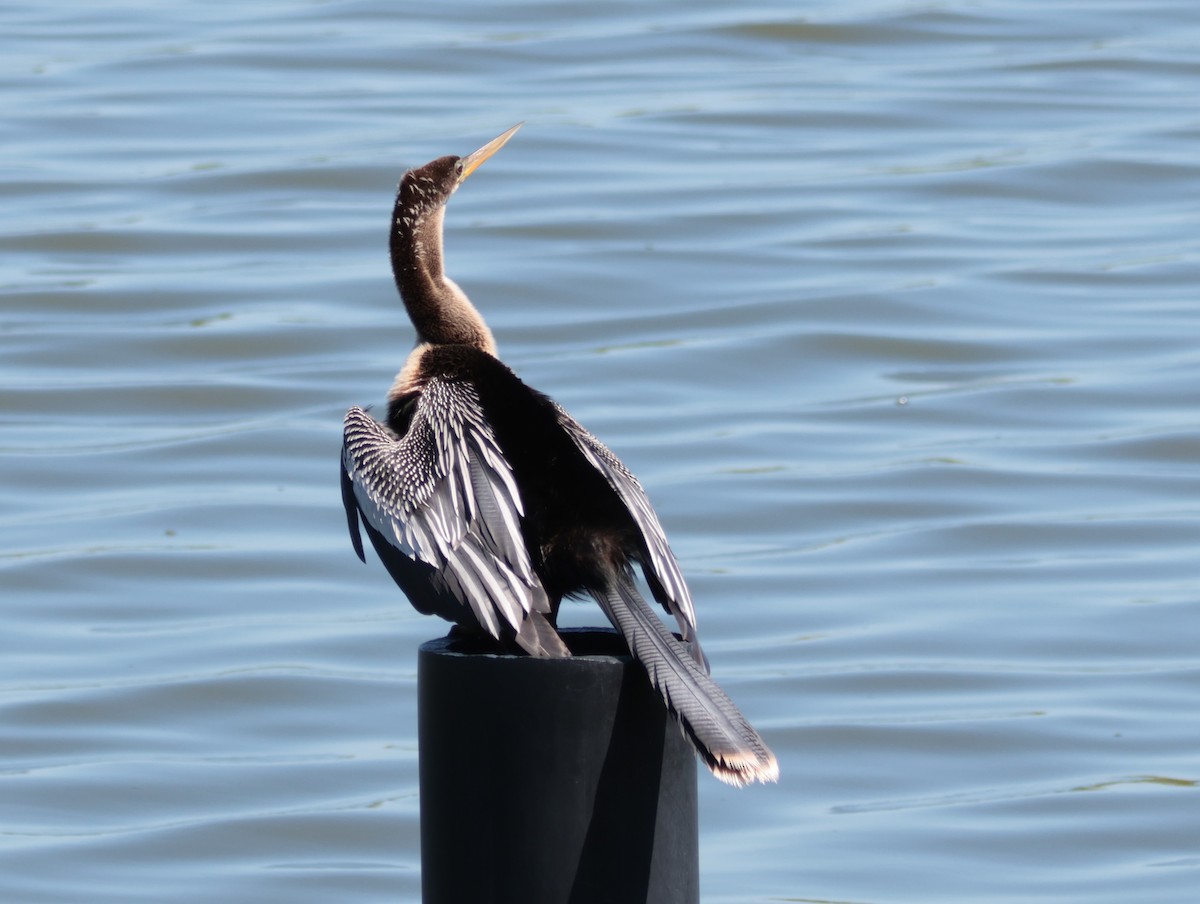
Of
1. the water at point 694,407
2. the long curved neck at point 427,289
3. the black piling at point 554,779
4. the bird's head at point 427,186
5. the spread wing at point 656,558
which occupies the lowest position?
the water at point 694,407

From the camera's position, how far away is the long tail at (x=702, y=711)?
3.03 m

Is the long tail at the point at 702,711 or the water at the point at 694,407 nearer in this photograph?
the long tail at the point at 702,711

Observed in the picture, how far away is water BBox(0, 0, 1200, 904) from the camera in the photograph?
20.9ft

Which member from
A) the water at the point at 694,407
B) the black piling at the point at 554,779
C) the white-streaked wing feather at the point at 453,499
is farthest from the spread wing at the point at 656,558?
the water at the point at 694,407

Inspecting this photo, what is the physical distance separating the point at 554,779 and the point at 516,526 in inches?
20.8

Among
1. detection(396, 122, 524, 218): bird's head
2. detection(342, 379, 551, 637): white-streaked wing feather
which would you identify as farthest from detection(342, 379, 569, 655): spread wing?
detection(396, 122, 524, 218): bird's head

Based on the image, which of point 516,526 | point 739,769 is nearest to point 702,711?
point 739,769

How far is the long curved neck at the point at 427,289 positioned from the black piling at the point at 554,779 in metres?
1.13

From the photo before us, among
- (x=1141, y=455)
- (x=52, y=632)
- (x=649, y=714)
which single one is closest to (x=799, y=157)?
(x=1141, y=455)

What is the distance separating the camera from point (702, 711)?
9.98ft

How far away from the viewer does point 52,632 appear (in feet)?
25.5

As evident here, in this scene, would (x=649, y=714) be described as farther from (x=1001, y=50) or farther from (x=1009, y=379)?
(x=1001, y=50)

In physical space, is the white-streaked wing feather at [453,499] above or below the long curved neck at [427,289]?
below

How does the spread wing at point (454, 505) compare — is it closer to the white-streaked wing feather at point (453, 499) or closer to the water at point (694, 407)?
the white-streaked wing feather at point (453, 499)
